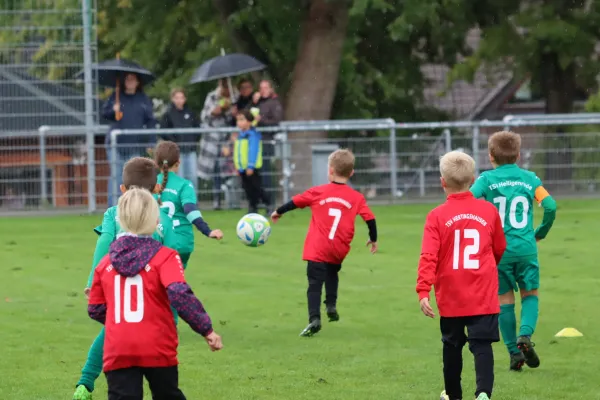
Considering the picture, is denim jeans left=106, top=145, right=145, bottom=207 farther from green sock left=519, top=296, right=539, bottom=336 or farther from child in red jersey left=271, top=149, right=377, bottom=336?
green sock left=519, top=296, right=539, bottom=336

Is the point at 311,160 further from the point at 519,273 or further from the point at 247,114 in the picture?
the point at 519,273

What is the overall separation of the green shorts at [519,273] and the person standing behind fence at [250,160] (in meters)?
11.1

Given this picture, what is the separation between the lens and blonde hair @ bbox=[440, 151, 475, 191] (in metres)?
7.61

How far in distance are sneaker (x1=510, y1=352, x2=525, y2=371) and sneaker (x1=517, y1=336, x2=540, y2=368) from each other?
3cm

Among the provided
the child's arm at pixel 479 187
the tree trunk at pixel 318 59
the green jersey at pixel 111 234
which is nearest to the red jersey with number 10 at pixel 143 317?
the green jersey at pixel 111 234

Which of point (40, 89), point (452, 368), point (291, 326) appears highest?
point (40, 89)

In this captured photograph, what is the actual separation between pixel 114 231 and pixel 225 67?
15.0m

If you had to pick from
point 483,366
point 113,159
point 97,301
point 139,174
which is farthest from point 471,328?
point 113,159

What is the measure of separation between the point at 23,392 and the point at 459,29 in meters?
23.9

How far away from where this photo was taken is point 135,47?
107ft

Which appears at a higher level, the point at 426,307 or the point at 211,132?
the point at 211,132

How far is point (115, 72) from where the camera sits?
22.0 metres

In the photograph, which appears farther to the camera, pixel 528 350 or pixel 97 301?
pixel 528 350

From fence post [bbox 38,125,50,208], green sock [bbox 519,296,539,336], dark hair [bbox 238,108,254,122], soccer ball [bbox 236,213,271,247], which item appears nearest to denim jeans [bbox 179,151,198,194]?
dark hair [bbox 238,108,254,122]
